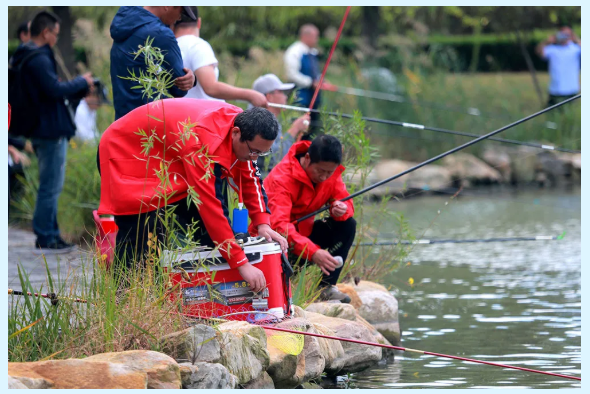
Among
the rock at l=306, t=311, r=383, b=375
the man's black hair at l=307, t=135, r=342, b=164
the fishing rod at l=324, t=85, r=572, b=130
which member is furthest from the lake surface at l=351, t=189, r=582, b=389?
the fishing rod at l=324, t=85, r=572, b=130

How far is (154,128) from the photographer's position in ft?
13.8

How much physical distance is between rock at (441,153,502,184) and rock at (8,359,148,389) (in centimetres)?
1106

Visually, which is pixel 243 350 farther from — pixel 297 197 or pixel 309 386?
pixel 297 197

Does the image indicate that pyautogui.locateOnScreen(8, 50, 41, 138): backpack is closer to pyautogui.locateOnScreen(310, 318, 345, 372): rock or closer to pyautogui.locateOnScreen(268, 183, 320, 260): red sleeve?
pyautogui.locateOnScreen(268, 183, 320, 260): red sleeve

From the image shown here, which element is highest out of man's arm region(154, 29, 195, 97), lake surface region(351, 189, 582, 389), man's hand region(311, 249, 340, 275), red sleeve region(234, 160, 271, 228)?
man's arm region(154, 29, 195, 97)

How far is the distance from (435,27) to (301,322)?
1018 inches

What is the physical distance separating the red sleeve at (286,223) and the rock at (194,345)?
1.38 meters

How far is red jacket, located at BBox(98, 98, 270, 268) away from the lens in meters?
4.10

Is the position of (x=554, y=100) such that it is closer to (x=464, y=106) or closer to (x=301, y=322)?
(x=464, y=106)

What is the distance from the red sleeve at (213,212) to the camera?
4.08 metres

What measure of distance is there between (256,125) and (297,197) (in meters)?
1.21

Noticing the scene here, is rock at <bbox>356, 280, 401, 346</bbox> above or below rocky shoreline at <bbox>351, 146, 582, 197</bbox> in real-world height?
below

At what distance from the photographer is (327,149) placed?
16.5 ft

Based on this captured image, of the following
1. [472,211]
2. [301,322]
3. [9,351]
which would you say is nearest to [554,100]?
[472,211]
